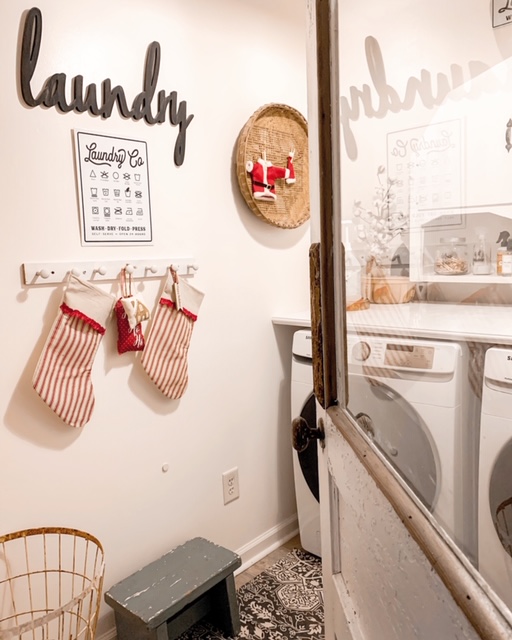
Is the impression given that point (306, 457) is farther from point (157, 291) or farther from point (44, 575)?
point (44, 575)

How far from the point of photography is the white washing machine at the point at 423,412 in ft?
2.34

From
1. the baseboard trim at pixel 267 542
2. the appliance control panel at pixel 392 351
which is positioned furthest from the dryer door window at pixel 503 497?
the baseboard trim at pixel 267 542

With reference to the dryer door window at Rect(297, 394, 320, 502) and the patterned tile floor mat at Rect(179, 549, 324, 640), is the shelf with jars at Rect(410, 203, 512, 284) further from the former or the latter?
the patterned tile floor mat at Rect(179, 549, 324, 640)

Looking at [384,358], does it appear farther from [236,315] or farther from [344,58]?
[236,315]

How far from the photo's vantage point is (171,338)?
5.87 ft

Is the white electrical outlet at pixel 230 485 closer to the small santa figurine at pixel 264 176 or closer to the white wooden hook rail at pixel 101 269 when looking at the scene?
the white wooden hook rail at pixel 101 269

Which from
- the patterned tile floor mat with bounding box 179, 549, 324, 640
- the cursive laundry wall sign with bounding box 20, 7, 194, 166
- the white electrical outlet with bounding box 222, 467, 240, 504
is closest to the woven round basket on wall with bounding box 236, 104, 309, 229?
the cursive laundry wall sign with bounding box 20, 7, 194, 166

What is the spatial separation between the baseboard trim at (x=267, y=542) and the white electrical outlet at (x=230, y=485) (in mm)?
230

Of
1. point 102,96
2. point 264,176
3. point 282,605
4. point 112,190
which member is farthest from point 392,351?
point 282,605

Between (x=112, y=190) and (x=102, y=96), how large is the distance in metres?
0.27

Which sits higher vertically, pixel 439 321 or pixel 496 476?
pixel 439 321

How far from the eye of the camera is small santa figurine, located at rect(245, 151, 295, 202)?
1.99 m

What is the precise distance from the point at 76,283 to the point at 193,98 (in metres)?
0.78

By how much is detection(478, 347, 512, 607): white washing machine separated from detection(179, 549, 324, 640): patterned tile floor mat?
116 centimetres
